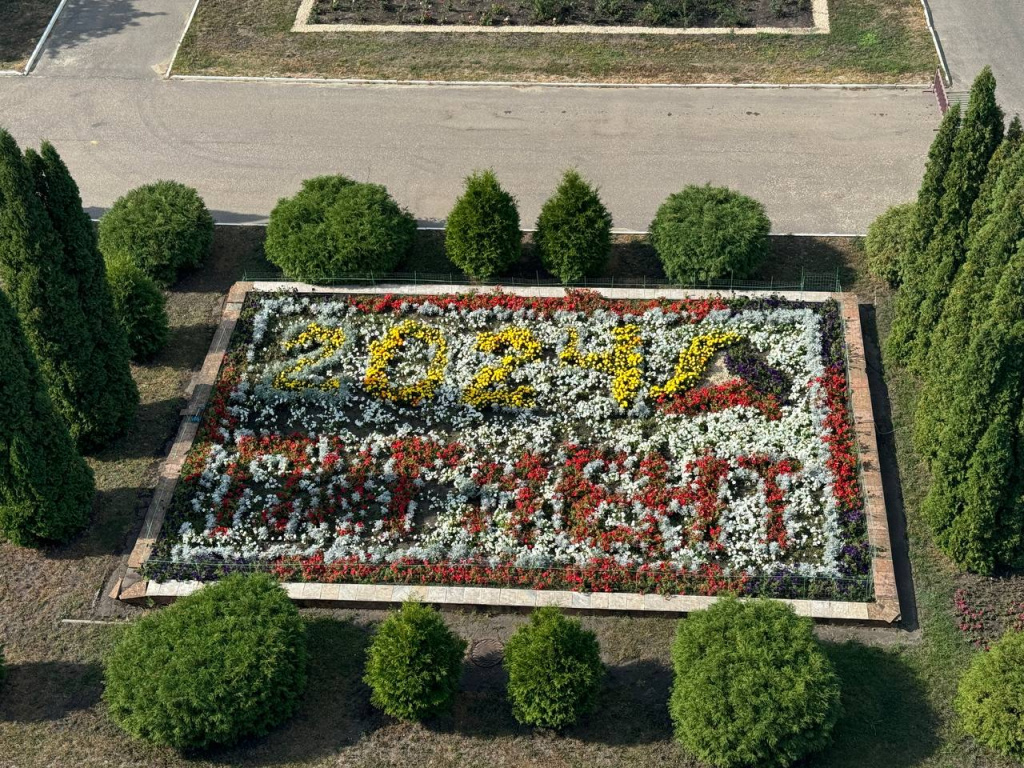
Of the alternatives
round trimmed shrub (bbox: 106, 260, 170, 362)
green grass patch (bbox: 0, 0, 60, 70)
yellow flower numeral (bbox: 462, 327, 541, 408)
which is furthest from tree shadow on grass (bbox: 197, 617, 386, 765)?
green grass patch (bbox: 0, 0, 60, 70)

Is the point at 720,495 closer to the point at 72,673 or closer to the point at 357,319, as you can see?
the point at 357,319

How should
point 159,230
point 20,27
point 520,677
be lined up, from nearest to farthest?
point 520,677, point 159,230, point 20,27

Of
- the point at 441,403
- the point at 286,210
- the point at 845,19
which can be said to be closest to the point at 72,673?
the point at 441,403

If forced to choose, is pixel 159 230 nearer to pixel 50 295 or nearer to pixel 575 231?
pixel 50 295

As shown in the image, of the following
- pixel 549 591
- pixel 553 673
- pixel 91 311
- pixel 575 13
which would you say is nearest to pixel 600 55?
pixel 575 13

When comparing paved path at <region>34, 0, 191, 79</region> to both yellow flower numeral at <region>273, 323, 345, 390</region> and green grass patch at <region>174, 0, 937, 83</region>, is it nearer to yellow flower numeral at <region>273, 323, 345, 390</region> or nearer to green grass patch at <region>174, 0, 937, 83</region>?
green grass patch at <region>174, 0, 937, 83</region>

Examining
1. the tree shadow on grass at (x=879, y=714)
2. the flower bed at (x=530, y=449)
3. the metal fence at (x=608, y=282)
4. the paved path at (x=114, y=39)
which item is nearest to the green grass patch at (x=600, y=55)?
the paved path at (x=114, y=39)
